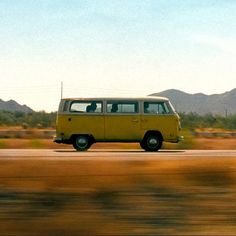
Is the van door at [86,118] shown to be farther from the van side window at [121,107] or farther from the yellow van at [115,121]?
the van side window at [121,107]

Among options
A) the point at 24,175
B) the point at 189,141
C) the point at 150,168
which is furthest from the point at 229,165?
the point at 189,141

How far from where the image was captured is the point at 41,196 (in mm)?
8461

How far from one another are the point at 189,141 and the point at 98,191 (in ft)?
53.2

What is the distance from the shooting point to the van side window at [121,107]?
22.1 m

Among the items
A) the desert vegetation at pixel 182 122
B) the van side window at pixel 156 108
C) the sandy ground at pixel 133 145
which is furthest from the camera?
the desert vegetation at pixel 182 122

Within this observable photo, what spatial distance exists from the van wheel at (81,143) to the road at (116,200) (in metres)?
10.4

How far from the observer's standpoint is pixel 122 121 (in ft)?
72.8

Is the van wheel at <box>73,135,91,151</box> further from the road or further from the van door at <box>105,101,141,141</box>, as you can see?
the road

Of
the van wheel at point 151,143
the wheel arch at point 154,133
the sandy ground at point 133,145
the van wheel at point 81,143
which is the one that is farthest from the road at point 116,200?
the sandy ground at point 133,145

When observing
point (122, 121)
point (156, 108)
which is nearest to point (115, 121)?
point (122, 121)

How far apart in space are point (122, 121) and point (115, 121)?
0.23m

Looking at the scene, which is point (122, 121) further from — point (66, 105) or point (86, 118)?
point (66, 105)

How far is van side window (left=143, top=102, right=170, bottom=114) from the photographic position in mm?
22234

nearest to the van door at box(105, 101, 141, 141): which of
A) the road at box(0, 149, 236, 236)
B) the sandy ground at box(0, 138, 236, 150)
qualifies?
the sandy ground at box(0, 138, 236, 150)
